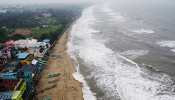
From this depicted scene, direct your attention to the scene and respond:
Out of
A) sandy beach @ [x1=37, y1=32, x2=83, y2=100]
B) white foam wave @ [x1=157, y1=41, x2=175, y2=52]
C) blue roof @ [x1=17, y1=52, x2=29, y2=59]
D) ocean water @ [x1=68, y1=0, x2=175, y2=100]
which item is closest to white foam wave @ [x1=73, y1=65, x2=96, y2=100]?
ocean water @ [x1=68, y1=0, x2=175, y2=100]

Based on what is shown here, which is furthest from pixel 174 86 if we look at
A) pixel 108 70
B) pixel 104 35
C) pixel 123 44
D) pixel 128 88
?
pixel 104 35

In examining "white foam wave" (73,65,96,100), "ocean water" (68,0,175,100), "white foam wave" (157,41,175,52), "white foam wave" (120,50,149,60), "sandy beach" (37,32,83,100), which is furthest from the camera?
"white foam wave" (157,41,175,52)

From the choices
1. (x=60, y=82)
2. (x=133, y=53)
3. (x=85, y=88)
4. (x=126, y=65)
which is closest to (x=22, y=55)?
(x=60, y=82)

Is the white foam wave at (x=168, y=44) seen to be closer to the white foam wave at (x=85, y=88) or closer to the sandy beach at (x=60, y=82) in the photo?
the sandy beach at (x=60, y=82)

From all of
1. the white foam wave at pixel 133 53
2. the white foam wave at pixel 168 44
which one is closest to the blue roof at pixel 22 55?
the white foam wave at pixel 133 53

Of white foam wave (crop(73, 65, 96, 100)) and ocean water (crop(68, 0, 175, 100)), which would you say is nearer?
white foam wave (crop(73, 65, 96, 100))

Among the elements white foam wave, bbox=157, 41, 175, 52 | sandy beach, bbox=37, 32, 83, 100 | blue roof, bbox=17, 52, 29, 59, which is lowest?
white foam wave, bbox=157, 41, 175, 52

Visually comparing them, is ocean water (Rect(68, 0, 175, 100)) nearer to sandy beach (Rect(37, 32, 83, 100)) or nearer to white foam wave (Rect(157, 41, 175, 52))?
white foam wave (Rect(157, 41, 175, 52))

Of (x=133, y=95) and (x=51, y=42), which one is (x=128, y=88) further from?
(x=51, y=42)

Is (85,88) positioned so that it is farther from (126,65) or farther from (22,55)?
(22,55)
